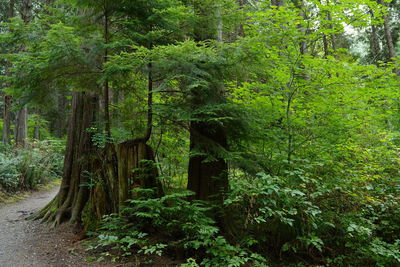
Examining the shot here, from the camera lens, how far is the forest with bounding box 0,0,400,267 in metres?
4.41

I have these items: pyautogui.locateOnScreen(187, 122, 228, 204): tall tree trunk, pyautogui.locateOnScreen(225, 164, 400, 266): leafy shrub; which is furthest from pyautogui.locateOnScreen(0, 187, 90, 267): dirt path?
pyautogui.locateOnScreen(225, 164, 400, 266): leafy shrub

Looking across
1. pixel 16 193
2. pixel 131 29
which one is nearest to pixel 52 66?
pixel 131 29

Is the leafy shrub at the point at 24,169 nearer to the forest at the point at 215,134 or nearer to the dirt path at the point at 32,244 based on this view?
the dirt path at the point at 32,244

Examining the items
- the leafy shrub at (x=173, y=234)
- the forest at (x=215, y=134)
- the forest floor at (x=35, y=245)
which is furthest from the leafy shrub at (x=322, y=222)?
the forest floor at (x=35, y=245)

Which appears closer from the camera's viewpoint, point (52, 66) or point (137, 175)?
point (52, 66)

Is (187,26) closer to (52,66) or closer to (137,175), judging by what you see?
(52,66)

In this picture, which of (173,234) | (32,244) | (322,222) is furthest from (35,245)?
(322,222)

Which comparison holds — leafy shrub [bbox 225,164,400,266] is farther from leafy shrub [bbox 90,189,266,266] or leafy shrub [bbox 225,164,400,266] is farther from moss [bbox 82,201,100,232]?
moss [bbox 82,201,100,232]

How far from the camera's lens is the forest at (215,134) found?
4.41 m

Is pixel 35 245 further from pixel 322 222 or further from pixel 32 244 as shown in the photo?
pixel 322 222

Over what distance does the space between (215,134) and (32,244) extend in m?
3.88

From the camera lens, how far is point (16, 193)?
9094mm

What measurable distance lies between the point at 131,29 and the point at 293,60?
122 inches

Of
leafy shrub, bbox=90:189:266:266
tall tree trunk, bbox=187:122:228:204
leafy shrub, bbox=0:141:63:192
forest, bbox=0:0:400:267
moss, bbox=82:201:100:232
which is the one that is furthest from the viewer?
leafy shrub, bbox=0:141:63:192
